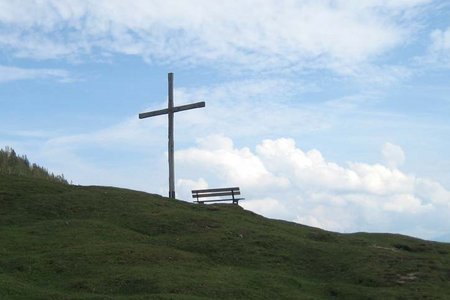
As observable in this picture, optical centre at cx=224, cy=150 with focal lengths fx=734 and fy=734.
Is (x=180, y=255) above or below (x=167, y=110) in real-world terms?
below

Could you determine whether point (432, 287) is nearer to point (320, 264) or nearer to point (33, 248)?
point (320, 264)

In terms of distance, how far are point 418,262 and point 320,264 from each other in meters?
3.45

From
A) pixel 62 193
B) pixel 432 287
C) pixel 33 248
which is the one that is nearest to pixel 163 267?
pixel 33 248

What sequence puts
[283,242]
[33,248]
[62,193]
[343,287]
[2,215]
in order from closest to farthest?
[343,287] < [33,248] < [283,242] < [2,215] < [62,193]

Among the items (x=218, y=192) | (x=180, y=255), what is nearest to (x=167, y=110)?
(x=218, y=192)

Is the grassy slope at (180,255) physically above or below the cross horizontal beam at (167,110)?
below

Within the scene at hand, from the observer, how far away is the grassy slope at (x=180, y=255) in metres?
21.2

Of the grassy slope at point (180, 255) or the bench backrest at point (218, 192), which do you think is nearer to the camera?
the grassy slope at point (180, 255)

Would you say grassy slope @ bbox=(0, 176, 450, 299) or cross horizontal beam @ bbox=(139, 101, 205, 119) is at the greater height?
cross horizontal beam @ bbox=(139, 101, 205, 119)

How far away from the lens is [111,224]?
28.8 m

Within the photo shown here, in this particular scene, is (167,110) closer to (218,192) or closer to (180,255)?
(218,192)

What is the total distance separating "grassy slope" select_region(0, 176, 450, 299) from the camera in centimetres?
2117

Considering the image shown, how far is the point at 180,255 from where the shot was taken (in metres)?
24.8

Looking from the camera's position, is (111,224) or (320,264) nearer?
(320,264)
